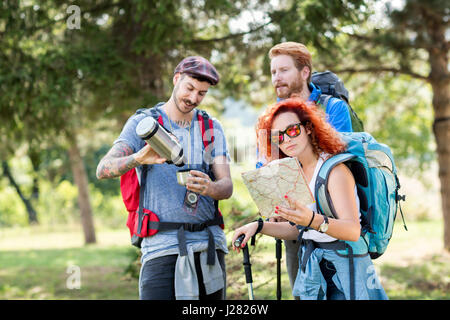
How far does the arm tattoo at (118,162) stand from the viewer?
2.81m

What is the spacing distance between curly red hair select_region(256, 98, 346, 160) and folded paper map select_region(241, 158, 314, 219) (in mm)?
293

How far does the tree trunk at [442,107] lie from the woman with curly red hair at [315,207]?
28.1ft

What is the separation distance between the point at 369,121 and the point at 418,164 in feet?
53.2

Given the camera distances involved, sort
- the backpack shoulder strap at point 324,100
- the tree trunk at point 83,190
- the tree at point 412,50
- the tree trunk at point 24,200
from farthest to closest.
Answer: the tree trunk at point 24,200 → the tree trunk at point 83,190 → the tree at point 412,50 → the backpack shoulder strap at point 324,100

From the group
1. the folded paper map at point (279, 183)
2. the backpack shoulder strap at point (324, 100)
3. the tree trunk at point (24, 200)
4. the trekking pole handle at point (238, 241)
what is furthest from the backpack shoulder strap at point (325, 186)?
the tree trunk at point (24, 200)

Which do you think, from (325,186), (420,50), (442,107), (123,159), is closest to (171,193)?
(123,159)

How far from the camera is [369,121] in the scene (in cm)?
1473

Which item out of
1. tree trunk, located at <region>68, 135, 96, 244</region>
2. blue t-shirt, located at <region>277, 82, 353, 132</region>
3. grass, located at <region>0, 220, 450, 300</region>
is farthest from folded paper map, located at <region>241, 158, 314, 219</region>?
tree trunk, located at <region>68, 135, 96, 244</region>

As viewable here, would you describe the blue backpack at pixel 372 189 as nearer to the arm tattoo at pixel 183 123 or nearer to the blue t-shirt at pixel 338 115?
the blue t-shirt at pixel 338 115

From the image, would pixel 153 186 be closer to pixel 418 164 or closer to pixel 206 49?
pixel 206 49

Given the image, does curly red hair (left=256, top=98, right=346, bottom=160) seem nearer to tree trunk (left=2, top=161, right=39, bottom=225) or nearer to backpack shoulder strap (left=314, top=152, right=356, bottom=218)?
backpack shoulder strap (left=314, top=152, right=356, bottom=218)

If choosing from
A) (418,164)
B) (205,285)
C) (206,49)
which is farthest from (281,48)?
(418,164)

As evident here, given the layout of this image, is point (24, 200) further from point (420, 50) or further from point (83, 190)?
point (420, 50)

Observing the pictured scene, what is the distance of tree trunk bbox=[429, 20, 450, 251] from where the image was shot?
1056 cm
